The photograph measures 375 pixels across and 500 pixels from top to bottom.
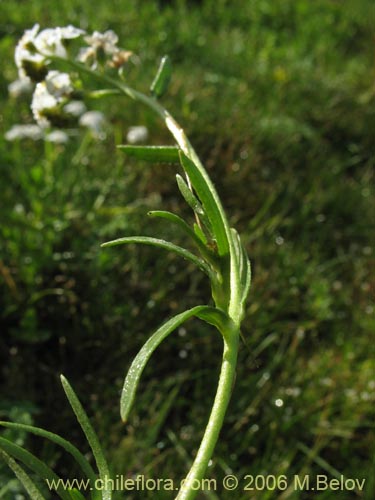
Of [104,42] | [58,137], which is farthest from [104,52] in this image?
[58,137]

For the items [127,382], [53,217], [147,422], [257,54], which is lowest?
[257,54]

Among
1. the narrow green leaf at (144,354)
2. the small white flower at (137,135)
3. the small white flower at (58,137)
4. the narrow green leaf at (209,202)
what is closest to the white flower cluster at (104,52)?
the narrow green leaf at (209,202)

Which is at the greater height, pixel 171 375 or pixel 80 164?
pixel 80 164

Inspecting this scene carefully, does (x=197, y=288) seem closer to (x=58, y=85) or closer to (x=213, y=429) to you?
(x=58, y=85)

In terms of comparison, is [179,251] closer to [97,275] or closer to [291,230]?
[97,275]

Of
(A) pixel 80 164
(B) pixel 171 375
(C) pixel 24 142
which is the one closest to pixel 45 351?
(B) pixel 171 375

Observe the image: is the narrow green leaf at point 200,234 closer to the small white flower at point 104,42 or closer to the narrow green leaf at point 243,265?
the narrow green leaf at point 243,265

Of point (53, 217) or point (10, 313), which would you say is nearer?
point (10, 313)

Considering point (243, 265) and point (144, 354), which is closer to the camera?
point (144, 354)
